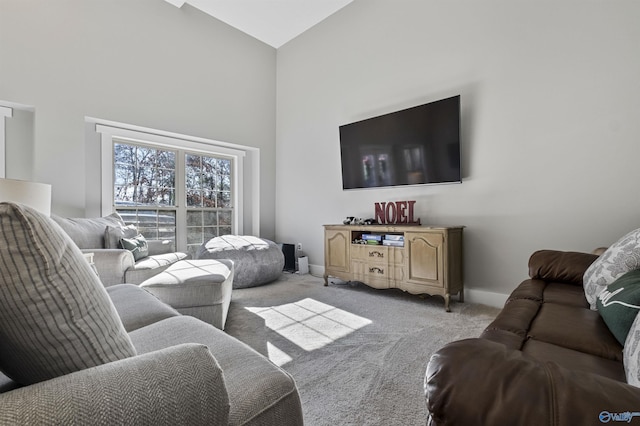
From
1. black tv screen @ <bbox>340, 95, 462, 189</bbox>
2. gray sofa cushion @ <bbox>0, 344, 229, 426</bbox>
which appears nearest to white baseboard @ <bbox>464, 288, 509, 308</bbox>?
black tv screen @ <bbox>340, 95, 462, 189</bbox>

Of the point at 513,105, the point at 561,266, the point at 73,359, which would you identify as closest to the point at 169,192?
the point at 73,359

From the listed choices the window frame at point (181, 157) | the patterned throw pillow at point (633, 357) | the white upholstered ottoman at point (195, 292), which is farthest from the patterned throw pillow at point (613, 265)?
the window frame at point (181, 157)

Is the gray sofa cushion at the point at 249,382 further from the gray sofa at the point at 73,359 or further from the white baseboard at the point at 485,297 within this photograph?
the white baseboard at the point at 485,297

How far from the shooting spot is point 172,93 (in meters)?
3.82

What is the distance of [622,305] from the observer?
0.96 m

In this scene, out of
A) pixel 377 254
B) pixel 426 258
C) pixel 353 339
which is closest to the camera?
pixel 353 339

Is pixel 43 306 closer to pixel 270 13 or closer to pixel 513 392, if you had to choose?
pixel 513 392

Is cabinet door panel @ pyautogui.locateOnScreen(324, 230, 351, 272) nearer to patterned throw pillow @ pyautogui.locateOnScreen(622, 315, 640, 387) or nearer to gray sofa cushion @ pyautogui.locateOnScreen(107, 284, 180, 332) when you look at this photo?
gray sofa cushion @ pyautogui.locateOnScreen(107, 284, 180, 332)

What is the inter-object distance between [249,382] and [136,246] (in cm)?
252

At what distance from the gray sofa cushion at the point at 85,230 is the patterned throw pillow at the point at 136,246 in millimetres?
177

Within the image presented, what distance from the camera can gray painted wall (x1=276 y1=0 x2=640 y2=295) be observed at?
2234mm

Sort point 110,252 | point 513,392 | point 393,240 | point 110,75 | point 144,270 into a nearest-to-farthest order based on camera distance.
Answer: point 513,392, point 110,252, point 144,270, point 393,240, point 110,75

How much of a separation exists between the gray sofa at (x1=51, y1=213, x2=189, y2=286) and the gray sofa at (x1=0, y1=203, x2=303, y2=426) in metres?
1.88

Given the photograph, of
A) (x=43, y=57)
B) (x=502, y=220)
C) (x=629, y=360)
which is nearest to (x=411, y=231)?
(x=502, y=220)
